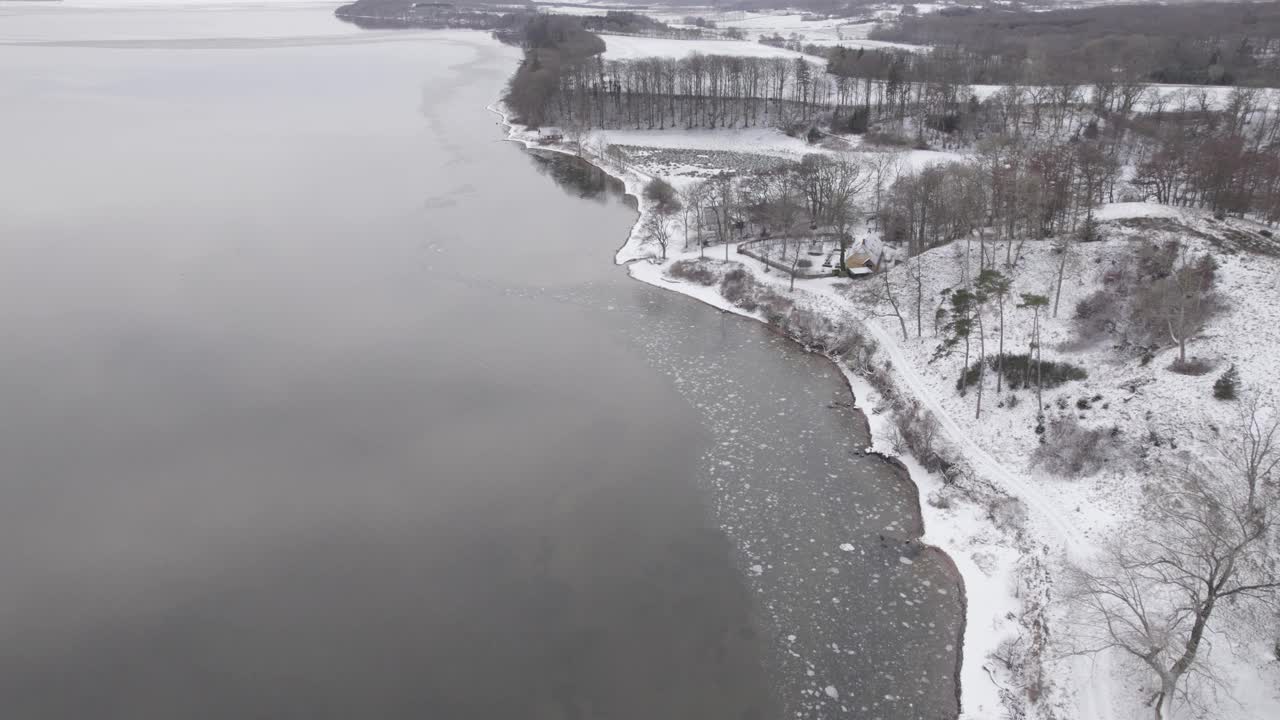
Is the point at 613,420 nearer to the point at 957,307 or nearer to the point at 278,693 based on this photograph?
the point at 278,693

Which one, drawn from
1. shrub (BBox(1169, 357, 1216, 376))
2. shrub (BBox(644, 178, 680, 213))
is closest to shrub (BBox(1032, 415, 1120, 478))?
shrub (BBox(1169, 357, 1216, 376))

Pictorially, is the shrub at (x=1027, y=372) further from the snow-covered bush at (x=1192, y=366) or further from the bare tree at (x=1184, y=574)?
the bare tree at (x=1184, y=574)

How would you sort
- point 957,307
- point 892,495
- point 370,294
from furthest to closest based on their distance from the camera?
point 370,294 → point 957,307 → point 892,495

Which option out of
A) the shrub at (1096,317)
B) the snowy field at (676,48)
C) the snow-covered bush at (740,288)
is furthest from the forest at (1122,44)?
the snow-covered bush at (740,288)

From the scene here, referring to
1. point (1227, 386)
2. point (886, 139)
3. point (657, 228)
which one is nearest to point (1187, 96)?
point (886, 139)

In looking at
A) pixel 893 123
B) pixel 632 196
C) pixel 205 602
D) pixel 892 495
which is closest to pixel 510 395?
pixel 205 602

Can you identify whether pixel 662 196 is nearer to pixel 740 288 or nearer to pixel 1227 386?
pixel 740 288
